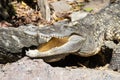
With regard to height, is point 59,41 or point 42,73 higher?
point 59,41

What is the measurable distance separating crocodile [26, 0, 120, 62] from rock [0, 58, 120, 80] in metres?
0.20

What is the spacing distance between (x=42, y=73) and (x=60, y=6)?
4.19 metres

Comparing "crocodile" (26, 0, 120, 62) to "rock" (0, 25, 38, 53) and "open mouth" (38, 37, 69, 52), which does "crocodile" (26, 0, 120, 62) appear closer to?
"open mouth" (38, 37, 69, 52)

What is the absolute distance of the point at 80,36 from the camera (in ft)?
18.0

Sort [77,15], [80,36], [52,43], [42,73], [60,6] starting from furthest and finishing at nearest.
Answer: [60,6], [77,15], [80,36], [52,43], [42,73]

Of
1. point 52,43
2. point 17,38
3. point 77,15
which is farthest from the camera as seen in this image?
point 77,15

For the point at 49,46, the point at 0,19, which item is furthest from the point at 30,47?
the point at 0,19

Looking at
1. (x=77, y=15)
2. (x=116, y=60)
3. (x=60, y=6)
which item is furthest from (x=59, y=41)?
(x=60, y=6)

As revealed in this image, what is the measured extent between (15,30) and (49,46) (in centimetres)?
52

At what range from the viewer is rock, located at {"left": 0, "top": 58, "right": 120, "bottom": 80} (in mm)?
4825

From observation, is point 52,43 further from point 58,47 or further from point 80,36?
point 80,36

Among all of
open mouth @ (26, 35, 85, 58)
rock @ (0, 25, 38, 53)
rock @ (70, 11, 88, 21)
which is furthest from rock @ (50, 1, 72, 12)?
rock @ (0, 25, 38, 53)

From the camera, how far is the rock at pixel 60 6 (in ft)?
28.6

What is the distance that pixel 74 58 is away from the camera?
5793 millimetres
